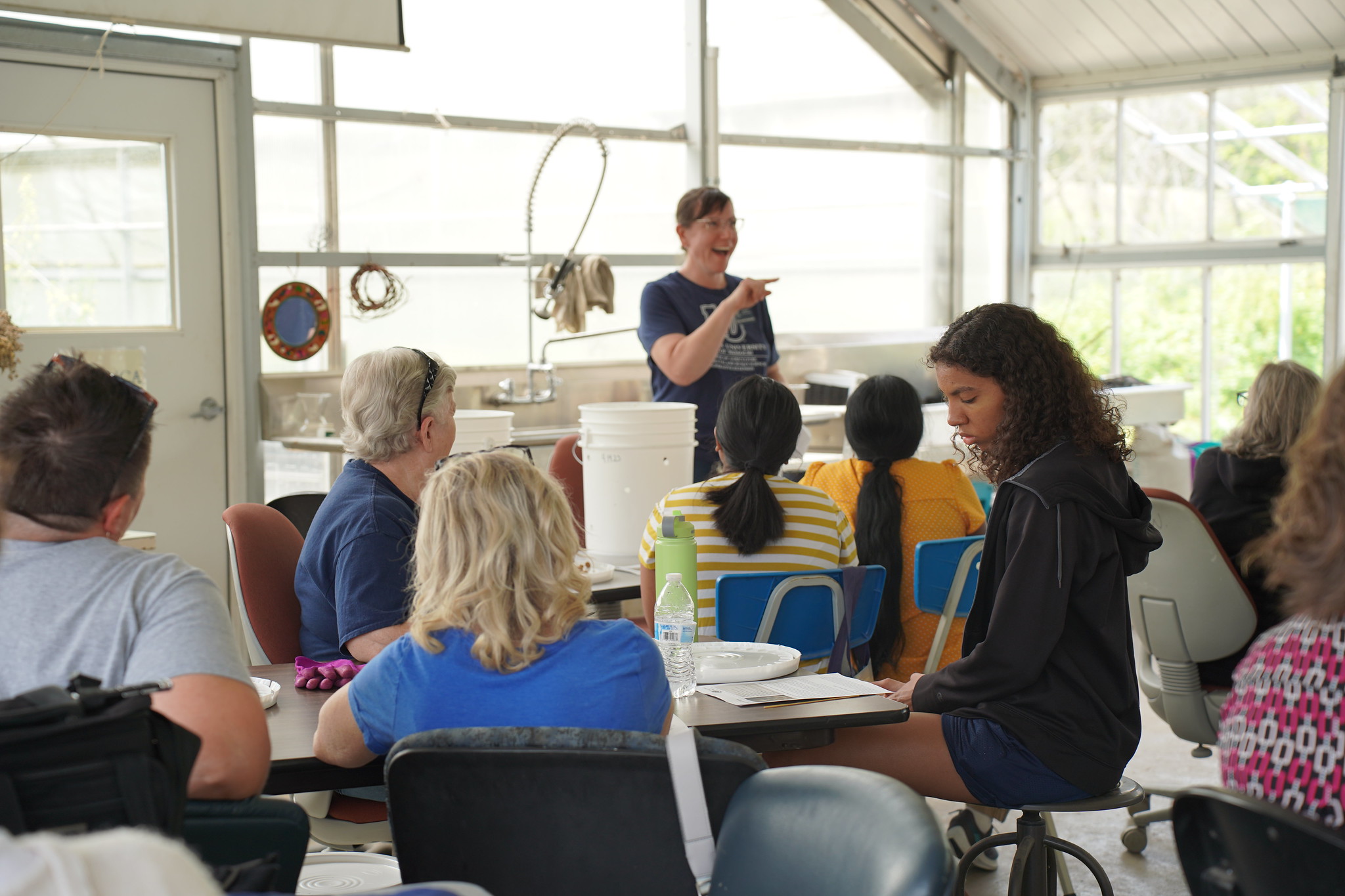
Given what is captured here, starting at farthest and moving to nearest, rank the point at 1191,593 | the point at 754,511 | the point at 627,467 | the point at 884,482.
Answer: the point at 627,467, the point at 1191,593, the point at 884,482, the point at 754,511

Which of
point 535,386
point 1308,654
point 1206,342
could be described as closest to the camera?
point 1308,654

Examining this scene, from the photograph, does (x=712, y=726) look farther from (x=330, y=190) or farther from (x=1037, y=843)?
(x=330, y=190)

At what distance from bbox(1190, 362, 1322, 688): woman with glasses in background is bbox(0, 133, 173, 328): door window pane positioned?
362 centimetres

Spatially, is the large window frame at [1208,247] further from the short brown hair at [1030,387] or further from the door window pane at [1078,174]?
the short brown hair at [1030,387]

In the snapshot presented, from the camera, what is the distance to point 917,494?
112 inches

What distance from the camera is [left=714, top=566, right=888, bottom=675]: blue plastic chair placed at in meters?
2.30

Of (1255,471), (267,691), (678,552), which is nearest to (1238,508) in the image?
(1255,471)

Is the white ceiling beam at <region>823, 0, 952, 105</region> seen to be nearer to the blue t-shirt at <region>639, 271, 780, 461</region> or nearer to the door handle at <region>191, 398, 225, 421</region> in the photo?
the blue t-shirt at <region>639, 271, 780, 461</region>

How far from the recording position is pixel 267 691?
6.19ft

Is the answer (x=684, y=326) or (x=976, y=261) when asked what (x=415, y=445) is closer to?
(x=684, y=326)

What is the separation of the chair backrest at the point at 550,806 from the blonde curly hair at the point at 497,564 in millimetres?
236

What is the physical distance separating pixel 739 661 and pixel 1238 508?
5.64 ft

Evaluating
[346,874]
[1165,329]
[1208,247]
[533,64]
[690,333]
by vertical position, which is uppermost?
[533,64]

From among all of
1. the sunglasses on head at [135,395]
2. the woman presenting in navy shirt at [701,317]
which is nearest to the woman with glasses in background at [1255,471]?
the woman presenting in navy shirt at [701,317]
